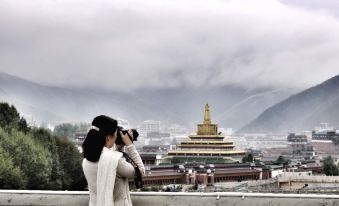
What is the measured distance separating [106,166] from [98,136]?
174mm

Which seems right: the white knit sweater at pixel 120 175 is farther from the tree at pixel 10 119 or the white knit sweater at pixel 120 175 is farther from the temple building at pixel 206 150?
the temple building at pixel 206 150

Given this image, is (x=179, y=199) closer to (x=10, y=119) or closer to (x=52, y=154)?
(x=52, y=154)

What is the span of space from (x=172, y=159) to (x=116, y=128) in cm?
5514

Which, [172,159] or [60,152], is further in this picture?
[172,159]

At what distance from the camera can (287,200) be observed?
465 centimetres

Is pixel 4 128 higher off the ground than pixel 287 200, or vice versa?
pixel 4 128

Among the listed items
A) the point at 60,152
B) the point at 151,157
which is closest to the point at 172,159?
the point at 151,157

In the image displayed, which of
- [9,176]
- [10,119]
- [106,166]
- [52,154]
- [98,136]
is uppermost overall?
[10,119]

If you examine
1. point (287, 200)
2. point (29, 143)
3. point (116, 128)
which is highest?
point (29, 143)

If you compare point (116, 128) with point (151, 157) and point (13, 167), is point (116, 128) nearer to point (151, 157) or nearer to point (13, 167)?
point (13, 167)

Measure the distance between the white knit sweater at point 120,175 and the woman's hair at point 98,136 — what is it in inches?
1.8

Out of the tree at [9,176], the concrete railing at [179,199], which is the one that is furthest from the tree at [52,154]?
the concrete railing at [179,199]

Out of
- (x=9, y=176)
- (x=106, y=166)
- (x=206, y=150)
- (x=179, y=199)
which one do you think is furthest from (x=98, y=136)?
(x=206, y=150)

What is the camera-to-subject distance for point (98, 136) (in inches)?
166
